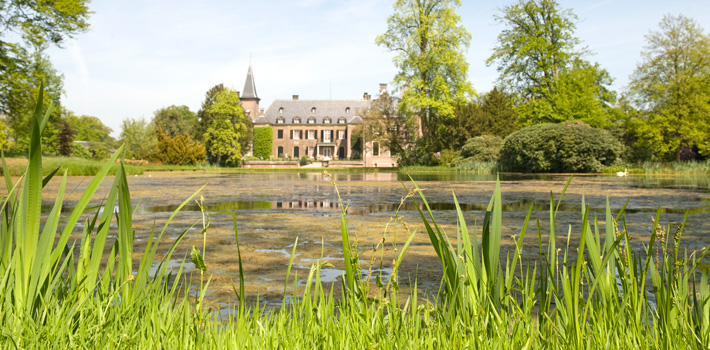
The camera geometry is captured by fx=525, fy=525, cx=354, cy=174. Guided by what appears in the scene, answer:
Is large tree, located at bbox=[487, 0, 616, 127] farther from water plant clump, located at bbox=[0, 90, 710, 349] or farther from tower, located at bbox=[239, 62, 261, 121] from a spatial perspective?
tower, located at bbox=[239, 62, 261, 121]

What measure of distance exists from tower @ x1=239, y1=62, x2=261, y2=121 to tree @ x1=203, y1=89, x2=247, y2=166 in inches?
882

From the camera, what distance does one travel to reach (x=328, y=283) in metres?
2.85

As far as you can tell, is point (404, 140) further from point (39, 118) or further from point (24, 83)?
point (39, 118)

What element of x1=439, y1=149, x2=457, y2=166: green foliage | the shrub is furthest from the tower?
the shrub

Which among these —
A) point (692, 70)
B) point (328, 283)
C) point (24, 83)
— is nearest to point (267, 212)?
point (328, 283)

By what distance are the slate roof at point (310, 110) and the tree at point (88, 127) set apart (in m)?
32.8

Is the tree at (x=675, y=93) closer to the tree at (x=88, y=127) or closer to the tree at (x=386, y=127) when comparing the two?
the tree at (x=386, y=127)

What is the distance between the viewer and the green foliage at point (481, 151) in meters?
27.2

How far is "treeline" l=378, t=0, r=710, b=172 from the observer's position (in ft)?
75.7

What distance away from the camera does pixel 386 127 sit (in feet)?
116

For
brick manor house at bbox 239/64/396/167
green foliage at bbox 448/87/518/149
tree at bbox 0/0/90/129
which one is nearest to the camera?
tree at bbox 0/0/90/129

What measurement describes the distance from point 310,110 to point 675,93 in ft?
175

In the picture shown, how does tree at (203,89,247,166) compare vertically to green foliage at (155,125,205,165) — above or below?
above

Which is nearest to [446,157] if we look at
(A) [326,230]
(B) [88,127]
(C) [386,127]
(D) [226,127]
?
(C) [386,127]
